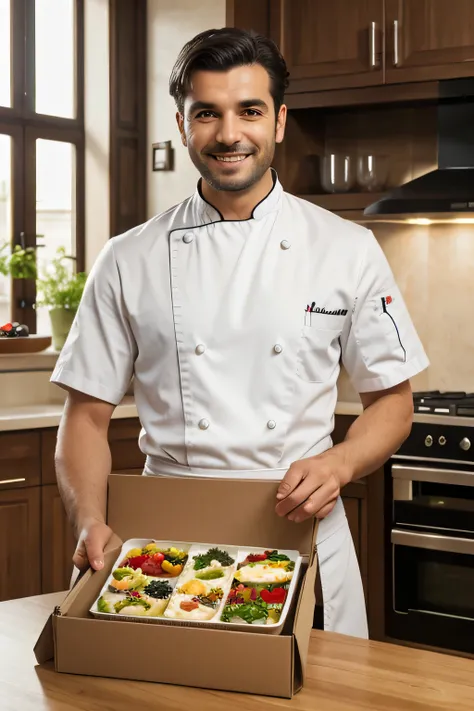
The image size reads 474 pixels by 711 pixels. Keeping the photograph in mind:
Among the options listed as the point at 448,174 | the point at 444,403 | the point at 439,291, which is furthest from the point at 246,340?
the point at 439,291

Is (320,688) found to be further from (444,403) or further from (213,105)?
(444,403)

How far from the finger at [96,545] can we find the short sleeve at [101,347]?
36cm

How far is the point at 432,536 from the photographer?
3.21 m

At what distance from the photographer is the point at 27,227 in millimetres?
4191

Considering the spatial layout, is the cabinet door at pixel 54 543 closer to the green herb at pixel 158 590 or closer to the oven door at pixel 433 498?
the oven door at pixel 433 498

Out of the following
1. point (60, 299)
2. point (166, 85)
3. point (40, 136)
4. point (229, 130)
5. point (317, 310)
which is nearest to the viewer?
point (229, 130)

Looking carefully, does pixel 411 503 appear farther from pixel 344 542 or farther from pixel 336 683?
pixel 336 683

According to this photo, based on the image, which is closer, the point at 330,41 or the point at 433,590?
the point at 433,590

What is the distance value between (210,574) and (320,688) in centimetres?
20

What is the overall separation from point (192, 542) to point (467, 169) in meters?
2.45

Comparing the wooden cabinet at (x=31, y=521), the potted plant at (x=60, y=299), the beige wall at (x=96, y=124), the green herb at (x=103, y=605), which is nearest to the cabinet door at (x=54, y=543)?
the wooden cabinet at (x=31, y=521)

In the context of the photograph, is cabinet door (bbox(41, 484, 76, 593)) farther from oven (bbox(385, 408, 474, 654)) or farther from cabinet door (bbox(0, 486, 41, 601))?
oven (bbox(385, 408, 474, 654))

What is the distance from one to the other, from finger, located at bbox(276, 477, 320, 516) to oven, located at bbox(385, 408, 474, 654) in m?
1.97

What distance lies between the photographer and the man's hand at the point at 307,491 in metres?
1.27
